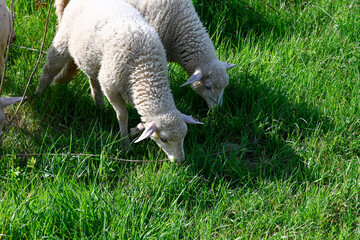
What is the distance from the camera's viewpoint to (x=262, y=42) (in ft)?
16.3

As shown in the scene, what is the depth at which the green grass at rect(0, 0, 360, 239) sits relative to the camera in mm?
2844

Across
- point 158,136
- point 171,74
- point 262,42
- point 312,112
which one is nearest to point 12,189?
point 158,136

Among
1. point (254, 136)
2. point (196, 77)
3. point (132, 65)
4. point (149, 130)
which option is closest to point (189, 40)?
point (196, 77)

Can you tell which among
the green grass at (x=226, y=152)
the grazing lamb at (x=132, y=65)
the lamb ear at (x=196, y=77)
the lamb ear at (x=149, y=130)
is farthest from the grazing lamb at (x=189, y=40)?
the lamb ear at (x=149, y=130)

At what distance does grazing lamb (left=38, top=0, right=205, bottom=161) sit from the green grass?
0.96 ft

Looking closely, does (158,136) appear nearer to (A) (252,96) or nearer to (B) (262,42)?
(A) (252,96)

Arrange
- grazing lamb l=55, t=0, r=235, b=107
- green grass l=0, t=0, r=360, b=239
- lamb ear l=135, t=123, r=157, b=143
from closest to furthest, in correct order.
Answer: green grass l=0, t=0, r=360, b=239 → lamb ear l=135, t=123, r=157, b=143 → grazing lamb l=55, t=0, r=235, b=107

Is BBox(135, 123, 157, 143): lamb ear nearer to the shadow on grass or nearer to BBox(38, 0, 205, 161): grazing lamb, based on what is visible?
BBox(38, 0, 205, 161): grazing lamb

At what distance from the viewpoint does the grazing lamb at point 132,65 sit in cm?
339

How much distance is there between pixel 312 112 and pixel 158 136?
60.9 inches

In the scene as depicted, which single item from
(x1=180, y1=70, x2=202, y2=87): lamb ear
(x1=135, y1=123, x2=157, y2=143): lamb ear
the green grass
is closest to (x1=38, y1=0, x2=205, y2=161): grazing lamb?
(x1=135, y1=123, x2=157, y2=143): lamb ear

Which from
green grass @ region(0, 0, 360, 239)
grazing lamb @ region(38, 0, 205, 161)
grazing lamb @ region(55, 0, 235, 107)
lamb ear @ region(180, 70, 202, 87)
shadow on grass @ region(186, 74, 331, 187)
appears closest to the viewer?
green grass @ region(0, 0, 360, 239)

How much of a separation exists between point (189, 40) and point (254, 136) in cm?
108

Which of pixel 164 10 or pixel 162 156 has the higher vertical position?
pixel 164 10
